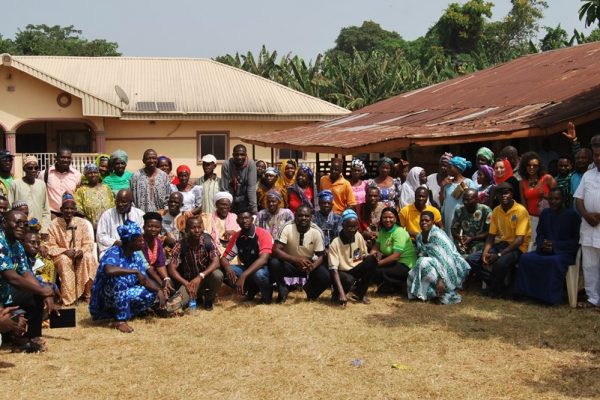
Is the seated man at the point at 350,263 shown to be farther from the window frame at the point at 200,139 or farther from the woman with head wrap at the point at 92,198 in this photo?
the window frame at the point at 200,139

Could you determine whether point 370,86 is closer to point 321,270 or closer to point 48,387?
point 321,270

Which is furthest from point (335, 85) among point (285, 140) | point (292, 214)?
point (292, 214)

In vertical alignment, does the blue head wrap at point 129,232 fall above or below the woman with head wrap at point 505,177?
below

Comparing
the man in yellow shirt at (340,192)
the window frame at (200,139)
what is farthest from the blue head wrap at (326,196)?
the window frame at (200,139)

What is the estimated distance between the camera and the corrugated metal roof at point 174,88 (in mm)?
19844

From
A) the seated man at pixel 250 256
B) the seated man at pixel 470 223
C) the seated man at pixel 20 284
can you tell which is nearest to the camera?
the seated man at pixel 20 284

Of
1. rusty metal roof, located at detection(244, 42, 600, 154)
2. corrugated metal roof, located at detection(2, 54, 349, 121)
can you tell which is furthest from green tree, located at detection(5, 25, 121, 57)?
rusty metal roof, located at detection(244, 42, 600, 154)

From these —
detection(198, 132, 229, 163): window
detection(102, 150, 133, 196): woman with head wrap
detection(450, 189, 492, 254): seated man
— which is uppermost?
detection(198, 132, 229, 163): window

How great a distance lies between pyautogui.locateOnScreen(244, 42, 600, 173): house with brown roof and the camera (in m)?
10.2

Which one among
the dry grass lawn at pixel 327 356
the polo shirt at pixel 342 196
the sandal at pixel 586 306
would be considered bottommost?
the dry grass lawn at pixel 327 356

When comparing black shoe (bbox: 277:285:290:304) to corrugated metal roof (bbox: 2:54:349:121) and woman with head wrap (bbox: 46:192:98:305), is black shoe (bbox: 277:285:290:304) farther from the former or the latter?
corrugated metal roof (bbox: 2:54:349:121)

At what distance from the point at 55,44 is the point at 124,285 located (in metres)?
39.6

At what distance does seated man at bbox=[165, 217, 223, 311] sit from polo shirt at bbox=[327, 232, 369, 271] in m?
1.23

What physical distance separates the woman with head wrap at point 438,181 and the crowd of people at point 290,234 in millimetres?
57
